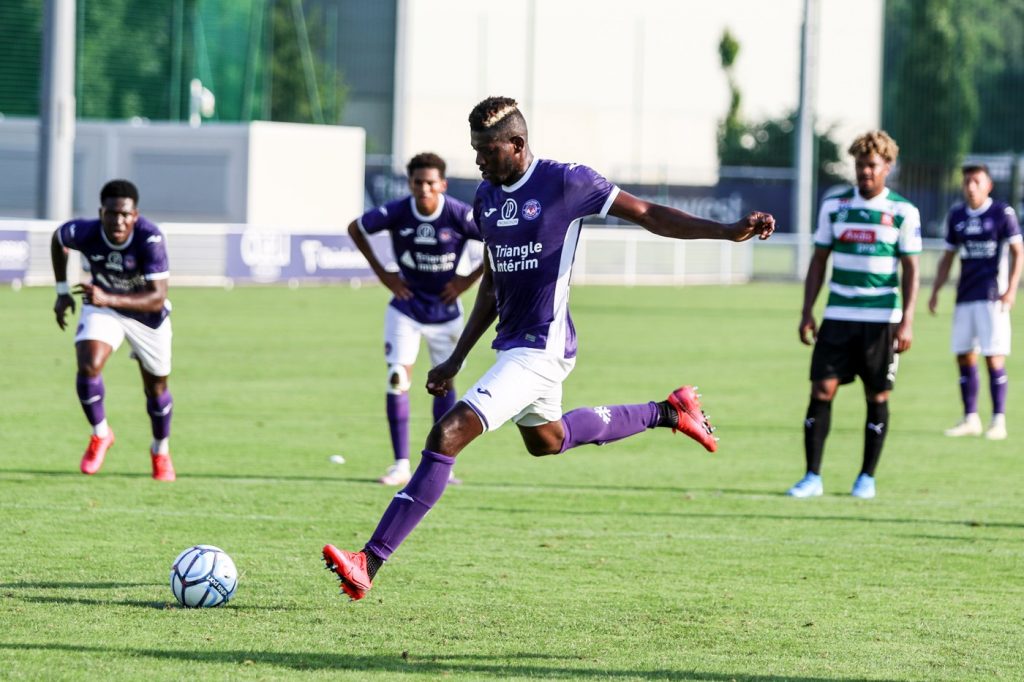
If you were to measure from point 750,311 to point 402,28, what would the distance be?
28793mm

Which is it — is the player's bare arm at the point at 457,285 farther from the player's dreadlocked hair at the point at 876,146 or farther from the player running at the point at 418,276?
the player's dreadlocked hair at the point at 876,146

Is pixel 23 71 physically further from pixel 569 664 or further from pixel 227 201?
pixel 569 664

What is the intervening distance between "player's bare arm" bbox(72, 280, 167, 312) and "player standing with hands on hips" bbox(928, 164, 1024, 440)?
268 inches

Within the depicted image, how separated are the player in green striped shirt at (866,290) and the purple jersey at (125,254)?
4068mm

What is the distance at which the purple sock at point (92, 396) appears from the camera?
420 inches

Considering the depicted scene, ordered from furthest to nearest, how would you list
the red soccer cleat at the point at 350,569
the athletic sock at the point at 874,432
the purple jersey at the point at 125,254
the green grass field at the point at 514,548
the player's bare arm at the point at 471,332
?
the athletic sock at the point at 874,432 < the purple jersey at the point at 125,254 < the player's bare arm at the point at 471,332 < the red soccer cleat at the point at 350,569 < the green grass field at the point at 514,548

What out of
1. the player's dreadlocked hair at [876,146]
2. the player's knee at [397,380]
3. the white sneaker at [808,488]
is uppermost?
the player's dreadlocked hair at [876,146]

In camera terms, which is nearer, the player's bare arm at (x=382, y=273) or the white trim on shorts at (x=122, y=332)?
the white trim on shorts at (x=122, y=332)

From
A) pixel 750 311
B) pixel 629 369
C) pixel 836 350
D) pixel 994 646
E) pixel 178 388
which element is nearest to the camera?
pixel 994 646

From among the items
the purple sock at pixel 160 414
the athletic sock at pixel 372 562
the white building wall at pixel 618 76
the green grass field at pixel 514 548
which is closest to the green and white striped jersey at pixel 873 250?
the green grass field at pixel 514 548

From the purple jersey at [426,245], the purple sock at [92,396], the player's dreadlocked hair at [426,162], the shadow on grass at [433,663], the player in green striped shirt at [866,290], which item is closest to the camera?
the shadow on grass at [433,663]

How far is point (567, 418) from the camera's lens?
24.6 ft

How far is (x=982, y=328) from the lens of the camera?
1430 centimetres

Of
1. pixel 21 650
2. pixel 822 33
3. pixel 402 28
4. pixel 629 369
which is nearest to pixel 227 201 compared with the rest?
pixel 402 28
